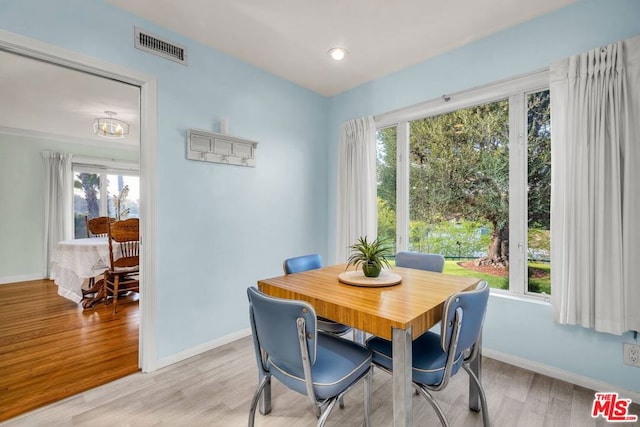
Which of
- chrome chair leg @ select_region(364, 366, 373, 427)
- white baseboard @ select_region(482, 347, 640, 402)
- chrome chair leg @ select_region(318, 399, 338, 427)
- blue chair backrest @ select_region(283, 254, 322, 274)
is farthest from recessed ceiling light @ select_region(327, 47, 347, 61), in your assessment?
white baseboard @ select_region(482, 347, 640, 402)

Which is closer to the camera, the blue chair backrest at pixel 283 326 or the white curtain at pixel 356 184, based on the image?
the blue chair backrest at pixel 283 326

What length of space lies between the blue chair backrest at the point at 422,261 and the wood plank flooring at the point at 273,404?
79cm

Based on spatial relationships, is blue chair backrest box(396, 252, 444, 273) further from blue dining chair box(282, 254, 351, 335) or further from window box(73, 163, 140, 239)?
window box(73, 163, 140, 239)

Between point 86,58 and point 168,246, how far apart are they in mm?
1392

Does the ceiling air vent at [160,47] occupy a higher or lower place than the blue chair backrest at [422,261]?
higher

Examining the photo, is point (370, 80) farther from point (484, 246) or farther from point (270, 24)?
point (484, 246)

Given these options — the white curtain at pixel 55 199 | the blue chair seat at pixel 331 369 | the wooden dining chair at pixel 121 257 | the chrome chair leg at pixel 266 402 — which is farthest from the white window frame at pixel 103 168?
the blue chair seat at pixel 331 369

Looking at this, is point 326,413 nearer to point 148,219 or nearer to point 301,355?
point 301,355

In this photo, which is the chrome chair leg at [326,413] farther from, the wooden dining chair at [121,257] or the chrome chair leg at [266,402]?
the wooden dining chair at [121,257]

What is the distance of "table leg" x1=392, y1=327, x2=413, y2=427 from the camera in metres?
1.13

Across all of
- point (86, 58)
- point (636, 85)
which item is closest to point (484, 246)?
point (636, 85)

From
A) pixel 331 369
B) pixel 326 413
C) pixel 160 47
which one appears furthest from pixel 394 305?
pixel 160 47

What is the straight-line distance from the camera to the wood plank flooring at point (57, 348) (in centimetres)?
198

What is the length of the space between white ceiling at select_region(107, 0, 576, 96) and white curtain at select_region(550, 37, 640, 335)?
2.00 ft
